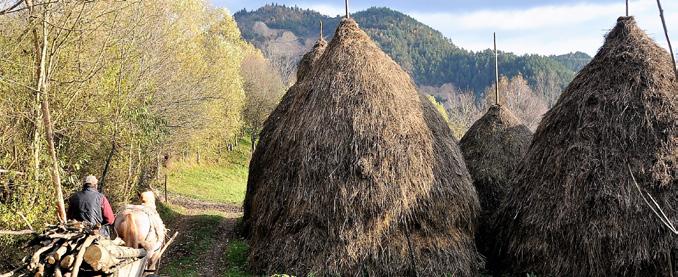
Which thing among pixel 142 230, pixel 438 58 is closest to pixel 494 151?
pixel 142 230

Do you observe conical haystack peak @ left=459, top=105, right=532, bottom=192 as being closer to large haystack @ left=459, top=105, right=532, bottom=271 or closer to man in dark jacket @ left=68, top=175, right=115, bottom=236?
large haystack @ left=459, top=105, right=532, bottom=271

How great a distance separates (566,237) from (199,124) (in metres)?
17.8

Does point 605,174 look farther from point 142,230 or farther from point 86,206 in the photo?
point 86,206

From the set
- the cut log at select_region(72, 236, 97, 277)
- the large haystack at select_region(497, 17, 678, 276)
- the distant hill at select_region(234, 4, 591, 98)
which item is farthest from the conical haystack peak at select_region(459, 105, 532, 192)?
the distant hill at select_region(234, 4, 591, 98)

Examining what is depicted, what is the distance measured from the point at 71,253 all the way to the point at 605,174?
8.95 metres

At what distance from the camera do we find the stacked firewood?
4.18 m

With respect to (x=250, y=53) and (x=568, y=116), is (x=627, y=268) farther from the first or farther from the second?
(x=250, y=53)

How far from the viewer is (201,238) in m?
15.6

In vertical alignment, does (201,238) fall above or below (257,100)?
below

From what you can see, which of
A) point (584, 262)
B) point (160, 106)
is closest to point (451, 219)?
point (584, 262)

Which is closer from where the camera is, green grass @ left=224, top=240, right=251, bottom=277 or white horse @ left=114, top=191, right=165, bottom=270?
white horse @ left=114, top=191, right=165, bottom=270

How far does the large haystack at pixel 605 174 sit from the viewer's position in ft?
29.8

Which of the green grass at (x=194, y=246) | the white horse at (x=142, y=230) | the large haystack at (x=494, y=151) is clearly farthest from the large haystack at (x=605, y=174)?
the green grass at (x=194, y=246)

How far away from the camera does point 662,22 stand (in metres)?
2.76
